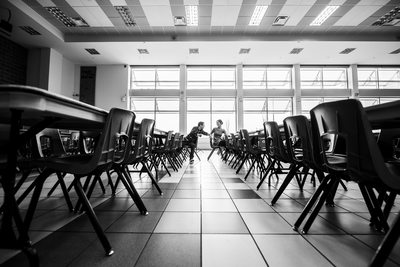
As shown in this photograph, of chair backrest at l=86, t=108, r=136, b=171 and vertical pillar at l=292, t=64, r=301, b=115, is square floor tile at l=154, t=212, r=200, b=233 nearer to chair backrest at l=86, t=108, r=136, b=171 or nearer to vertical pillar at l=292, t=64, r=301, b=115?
chair backrest at l=86, t=108, r=136, b=171

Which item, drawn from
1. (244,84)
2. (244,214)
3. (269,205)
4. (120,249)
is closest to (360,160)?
(244,214)

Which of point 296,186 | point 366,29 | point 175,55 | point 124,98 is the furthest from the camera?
point 124,98

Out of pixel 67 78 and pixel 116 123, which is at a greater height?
pixel 67 78

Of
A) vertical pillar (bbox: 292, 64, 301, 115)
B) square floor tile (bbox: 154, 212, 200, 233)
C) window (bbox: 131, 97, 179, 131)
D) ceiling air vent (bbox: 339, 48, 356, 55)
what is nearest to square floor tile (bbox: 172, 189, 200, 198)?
square floor tile (bbox: 154, 212, 200, 233)

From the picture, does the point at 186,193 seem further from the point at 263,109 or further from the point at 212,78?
the point at 263,109

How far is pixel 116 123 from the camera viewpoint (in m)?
1.21

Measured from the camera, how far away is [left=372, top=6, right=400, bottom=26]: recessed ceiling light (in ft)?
19.2

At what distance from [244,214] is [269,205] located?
0.36 meters

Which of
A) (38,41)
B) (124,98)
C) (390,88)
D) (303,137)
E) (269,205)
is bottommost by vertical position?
(269,205)

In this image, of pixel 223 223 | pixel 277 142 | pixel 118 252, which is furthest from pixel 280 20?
pixel 118 252

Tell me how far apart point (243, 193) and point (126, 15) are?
6.44 meters

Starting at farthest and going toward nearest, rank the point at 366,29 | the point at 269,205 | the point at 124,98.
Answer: the point at 124,98, the point at 366,29, the point at 269,205

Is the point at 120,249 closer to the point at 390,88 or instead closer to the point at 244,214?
the point at 244,214

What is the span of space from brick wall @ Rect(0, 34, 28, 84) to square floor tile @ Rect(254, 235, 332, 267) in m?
9.37
